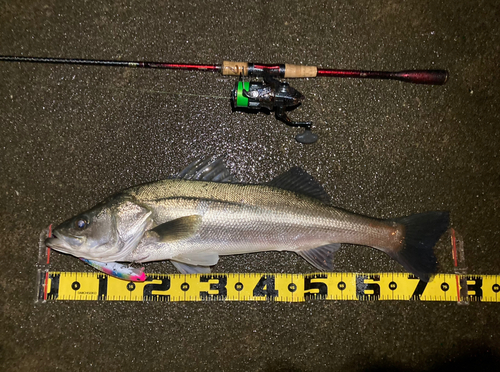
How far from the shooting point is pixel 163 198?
246cm

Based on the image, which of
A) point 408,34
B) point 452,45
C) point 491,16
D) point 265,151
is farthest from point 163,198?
point 491,16

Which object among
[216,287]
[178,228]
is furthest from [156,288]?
[178,228]

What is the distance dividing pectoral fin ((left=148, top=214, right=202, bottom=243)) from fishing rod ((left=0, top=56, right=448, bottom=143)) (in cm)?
94

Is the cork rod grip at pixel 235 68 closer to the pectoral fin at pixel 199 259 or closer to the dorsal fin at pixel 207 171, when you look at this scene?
the dorsal fin at pixel 207 171

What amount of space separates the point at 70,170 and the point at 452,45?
11.5 ft

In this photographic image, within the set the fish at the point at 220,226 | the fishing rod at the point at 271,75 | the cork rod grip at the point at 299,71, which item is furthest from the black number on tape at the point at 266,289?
the cork rod grip at the point at 299,71

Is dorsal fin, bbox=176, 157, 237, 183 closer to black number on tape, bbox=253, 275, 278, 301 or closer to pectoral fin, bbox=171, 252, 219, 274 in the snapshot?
pectoral fin, bbox=171, 252, 219, 274

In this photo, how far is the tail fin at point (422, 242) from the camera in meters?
2.64

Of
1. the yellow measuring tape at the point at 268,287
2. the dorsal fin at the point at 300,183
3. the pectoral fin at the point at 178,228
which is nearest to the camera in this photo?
the pectoral fin at the point at 178,228

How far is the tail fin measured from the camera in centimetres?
→ 264

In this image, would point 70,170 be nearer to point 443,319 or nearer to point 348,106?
point 348,106

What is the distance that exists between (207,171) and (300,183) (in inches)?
28.9

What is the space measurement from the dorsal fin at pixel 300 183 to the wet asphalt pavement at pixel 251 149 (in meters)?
0.29

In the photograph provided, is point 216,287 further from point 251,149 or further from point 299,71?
point 299,71
